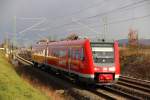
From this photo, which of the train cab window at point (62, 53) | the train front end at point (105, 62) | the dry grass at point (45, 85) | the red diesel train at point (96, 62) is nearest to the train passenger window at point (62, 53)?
the train cab window at point (62, 53)

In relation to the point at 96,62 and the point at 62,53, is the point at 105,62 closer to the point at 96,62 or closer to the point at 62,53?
the point at 96,62

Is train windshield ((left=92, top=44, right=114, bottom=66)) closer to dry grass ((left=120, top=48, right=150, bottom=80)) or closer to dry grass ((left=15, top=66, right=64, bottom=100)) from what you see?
dry grass ((left=15, top=66, right=64, bottom=100))

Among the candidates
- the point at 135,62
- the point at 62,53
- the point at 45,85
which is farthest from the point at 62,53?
the point at 135,62

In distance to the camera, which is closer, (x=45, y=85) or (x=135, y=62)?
(x=45, y=85)

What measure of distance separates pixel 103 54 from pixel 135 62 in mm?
17873

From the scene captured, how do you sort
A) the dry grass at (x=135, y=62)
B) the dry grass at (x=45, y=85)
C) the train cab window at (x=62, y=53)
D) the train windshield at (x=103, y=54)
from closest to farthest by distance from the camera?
the dry grass at (x=45, y=85), the train windshield at (x=103, y=54), the train cab window at (x=62, y=53), the dry grass at (x=135, y=62)

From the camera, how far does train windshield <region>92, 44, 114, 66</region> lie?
2198 cm

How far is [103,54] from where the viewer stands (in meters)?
22.2

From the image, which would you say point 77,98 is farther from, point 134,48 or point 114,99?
point 134,48

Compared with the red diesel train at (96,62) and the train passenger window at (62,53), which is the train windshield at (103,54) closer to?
the red diesel train at (96,62)

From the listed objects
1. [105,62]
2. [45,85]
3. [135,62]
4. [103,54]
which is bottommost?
[45,85]

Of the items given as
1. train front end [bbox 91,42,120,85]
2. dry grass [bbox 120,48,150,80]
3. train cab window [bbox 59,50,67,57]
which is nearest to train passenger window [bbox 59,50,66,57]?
train cab window [bbox 59,50,67,57]

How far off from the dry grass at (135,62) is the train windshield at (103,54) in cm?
1060

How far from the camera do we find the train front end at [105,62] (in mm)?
21672
